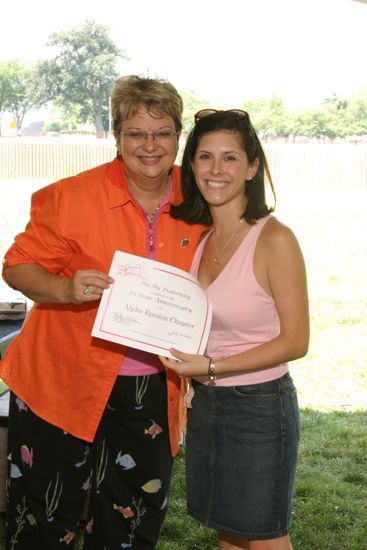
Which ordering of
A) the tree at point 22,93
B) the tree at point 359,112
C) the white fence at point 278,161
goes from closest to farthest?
the tree at point 22,93 → the white fence at point 278,161 → the tree at point 359,112

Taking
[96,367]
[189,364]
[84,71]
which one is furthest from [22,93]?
[189,364]

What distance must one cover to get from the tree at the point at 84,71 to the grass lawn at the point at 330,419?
11.6 ft

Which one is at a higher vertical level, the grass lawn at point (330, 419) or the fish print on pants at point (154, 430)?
the fish print on pants at point (154, 430)

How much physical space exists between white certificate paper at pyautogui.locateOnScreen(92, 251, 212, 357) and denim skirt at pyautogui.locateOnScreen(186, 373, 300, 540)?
16 centimetres

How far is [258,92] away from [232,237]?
1345 cm

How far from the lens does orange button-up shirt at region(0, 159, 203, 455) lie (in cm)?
213

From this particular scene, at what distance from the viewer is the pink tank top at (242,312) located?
1945mm

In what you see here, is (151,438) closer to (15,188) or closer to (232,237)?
(232,237)

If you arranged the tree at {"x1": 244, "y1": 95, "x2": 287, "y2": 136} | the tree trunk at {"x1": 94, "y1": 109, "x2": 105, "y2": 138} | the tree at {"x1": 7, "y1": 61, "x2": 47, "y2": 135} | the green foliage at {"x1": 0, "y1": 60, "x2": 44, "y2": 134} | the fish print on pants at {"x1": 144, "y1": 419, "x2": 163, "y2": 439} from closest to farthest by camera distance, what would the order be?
the fish print on pants at {"x1": 144, "y1": 419, "x2": 163, "y2": 439}, the green foliage at {"x1": 0, "y1": 60, "x2": 44, "y2": 134}, the tree at {"x1": 7, "y1": 61, "x2": 47, "y2": 135}, the tree trunk at {"x1": 94, "y1": 109, "x2": 105, "y2": 138}, the tree at {"x1": 244, "y1": 95, "x2": 287, "y2": 136}

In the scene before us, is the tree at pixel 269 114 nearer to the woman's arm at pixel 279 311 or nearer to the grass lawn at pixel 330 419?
the grass lawn at pixel 330 419

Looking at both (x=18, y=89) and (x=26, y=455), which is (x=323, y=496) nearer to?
(x=26, y=455)

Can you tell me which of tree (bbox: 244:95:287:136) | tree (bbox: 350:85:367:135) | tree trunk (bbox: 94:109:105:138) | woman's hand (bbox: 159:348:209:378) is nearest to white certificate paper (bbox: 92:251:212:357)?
woman's hand (bbox: 159:348:209:378)

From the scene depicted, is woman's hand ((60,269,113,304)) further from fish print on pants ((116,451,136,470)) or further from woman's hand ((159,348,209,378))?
fish print on pants ((116,451,136,470))

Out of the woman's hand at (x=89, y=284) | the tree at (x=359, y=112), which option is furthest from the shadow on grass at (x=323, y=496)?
the tree at (x=359, y=112)
